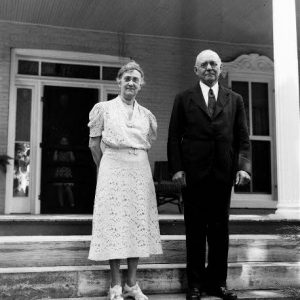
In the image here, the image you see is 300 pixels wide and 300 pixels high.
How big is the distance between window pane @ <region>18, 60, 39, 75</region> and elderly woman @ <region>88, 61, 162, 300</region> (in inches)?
164

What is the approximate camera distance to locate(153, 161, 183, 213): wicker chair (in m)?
6.79

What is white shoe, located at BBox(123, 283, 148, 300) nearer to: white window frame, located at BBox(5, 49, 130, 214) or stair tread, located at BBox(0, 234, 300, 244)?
stair tread, located at BBox(0, 234, 300, 244)

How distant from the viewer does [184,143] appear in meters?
3.41

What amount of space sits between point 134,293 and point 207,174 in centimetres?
92

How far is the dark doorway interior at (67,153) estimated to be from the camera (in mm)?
7301

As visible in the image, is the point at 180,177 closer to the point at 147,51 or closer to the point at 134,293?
the point at 134,293

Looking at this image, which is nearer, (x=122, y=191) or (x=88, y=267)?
(x=122, y=191)

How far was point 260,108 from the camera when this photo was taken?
7895 millimetres

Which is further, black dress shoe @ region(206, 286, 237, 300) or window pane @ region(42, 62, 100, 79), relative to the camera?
window pane @ region(42, 62, 100, 79)

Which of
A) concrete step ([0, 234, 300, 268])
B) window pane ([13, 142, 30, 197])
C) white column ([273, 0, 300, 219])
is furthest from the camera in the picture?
window pane ([13, 142, 30, 197])

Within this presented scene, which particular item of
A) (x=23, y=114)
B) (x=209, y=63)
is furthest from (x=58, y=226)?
(x=23, y=114)

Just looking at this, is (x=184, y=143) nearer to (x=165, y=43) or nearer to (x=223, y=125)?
(x=223, y=125)

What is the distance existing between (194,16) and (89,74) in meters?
1.80

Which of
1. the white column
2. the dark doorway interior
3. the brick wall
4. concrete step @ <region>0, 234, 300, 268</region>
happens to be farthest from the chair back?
concrete step @ <region>0, 234, 300, 268</region>
